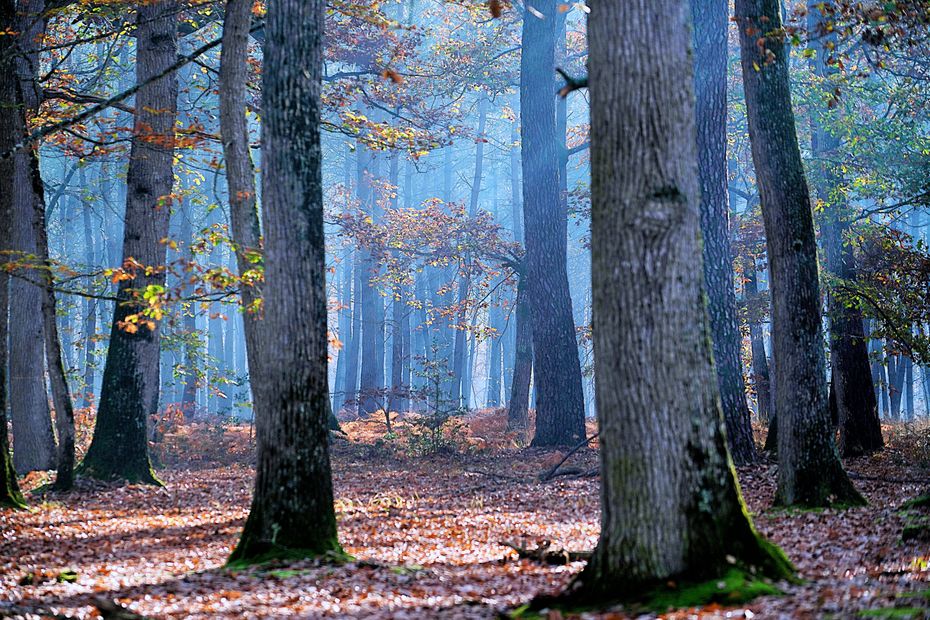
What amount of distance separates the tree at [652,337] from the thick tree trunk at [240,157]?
18.3ft

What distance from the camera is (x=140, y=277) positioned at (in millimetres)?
13148

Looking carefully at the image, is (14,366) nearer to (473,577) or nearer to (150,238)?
(150,238)

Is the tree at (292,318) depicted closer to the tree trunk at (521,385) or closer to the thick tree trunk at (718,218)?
the thick tree trunk at (718,218)

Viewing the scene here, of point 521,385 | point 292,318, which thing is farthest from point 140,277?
point 521,385

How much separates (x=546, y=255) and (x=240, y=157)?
10.0 meters

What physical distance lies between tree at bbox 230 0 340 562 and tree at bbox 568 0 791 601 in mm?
3104

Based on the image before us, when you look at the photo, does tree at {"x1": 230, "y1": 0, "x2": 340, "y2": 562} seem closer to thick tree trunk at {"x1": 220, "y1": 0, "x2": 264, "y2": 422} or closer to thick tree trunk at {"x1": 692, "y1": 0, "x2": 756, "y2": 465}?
thick tree trunk at {"x1": 220, "y1": 0, "x2": 264, "y2": 422}

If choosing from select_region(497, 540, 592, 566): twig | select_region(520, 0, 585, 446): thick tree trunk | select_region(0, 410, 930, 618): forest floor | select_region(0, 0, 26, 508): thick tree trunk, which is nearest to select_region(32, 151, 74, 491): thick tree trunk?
select_region(0, 0, 26, 508): thick tree trunk

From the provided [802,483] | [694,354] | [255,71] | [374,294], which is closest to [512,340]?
[374,294]

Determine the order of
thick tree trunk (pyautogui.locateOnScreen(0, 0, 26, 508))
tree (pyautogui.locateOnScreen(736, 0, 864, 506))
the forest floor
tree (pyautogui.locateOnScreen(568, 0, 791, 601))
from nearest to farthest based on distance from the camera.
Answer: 1. tree (pyautogui.locateOnScreen(568, 0, 791, 601))
2. the forest floor
3. tree (pyautogui.locateOnScreen(736, 0, 864, 506))
4. thick tree trunk (pyautogui.locateOnScreen(0, 0, 26, 508))

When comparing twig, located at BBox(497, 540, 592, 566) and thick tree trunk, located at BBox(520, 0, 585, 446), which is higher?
thick tree trunk, located at BBox(520, 0, 585, 446)

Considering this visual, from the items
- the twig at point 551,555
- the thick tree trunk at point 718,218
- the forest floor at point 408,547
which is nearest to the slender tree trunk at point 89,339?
the forest floor at point 408,547

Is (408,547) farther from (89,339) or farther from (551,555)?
(89,339)

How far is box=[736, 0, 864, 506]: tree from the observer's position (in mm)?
9438
